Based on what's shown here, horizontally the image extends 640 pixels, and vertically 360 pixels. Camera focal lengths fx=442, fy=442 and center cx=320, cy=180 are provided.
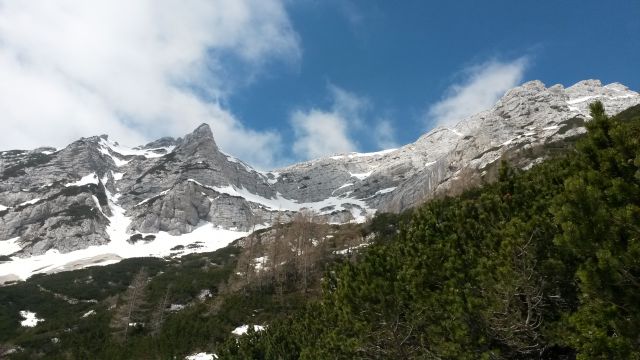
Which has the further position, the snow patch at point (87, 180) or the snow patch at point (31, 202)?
the snow patch at point (87, 180)

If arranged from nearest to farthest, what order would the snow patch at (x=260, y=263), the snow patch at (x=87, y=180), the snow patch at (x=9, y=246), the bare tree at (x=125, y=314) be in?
the bare tree at (x=125, y=314)
the snow patch at (x=260, y=263)
the snow patch at (x=9, y=246)
the snow patch at (x=87, y=180)

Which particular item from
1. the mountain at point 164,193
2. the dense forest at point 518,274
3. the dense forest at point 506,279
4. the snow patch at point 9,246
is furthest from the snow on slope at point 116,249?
the dense forest at point 518,274

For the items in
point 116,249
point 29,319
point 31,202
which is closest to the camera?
point 29,319

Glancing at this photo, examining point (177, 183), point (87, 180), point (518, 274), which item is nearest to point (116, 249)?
point (177, 183)

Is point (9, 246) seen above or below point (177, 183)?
below

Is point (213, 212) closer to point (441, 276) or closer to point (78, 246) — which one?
point (78, 246)

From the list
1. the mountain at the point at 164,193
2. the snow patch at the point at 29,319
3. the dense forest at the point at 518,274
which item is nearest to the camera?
the dense forest at the point at 518,274

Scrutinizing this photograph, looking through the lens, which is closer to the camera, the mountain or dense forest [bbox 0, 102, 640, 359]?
dense forest [bbox 0, 102, 640, 359]

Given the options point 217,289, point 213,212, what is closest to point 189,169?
point 213,212

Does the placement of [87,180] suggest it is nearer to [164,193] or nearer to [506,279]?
[164,193]

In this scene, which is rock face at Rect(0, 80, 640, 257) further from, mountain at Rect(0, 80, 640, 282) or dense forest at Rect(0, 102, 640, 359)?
dense forest at Rect(0, 102, 640, 359)

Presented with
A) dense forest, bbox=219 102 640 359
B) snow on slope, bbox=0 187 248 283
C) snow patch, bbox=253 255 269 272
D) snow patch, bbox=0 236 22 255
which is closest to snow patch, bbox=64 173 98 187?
snow on slope, bbox=0 187 248 283

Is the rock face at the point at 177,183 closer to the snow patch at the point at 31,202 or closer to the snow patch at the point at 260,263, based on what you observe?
the snow patch at the point at 31,202

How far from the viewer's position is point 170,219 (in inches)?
5935
